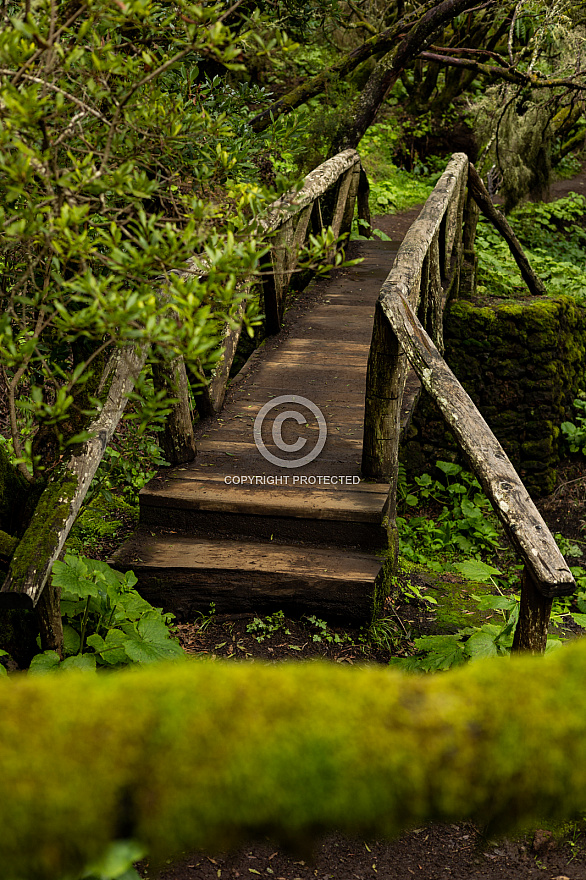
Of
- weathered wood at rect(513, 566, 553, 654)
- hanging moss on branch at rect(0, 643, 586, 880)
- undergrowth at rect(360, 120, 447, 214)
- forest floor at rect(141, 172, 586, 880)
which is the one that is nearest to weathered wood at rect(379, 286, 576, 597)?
weathered wood at rect(513, 566, 553, 654)

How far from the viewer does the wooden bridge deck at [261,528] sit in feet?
11.4

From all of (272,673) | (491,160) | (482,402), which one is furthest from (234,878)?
(491,160)

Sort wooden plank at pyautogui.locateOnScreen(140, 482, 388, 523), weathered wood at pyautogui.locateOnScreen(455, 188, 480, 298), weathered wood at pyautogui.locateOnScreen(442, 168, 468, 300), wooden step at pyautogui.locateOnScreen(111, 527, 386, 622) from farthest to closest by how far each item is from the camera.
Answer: weathered wood at pyautogui.locateOnScreen(455, 188, 480, 298)
weathered wood at pyautogui.locateOnScreen(442, 168, 468, 300)
wooden plank at pyautogui.locateOnScreen(140, 482, 388, 523)
wooden step at pyautogui.locateOnScreen(111, 527, 386, 622)

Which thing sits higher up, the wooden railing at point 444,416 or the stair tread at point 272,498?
the wooden railing at point 444,416

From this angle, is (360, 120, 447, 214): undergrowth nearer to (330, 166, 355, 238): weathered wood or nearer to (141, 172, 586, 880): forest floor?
(330, 166, 355, 238): weathered wood

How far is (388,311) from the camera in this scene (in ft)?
11.5

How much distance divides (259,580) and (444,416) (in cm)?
116

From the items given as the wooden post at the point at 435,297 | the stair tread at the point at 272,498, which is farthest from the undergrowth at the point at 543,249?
the stair tread at the point at 272,498

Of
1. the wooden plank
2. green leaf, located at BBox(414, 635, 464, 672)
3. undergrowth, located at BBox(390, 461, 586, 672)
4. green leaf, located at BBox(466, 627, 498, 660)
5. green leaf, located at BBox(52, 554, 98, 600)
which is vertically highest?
green leaf, located at BBox(52, 554, 98, 600)

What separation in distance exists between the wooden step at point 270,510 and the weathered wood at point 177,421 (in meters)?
0.21

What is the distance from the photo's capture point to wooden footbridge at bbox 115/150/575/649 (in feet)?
9.85

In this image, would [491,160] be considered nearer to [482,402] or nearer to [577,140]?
[577,140]

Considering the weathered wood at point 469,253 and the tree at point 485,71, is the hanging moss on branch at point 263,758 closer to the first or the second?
the tree at point 485,71

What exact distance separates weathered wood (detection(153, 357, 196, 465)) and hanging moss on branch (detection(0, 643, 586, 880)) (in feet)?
9.03
